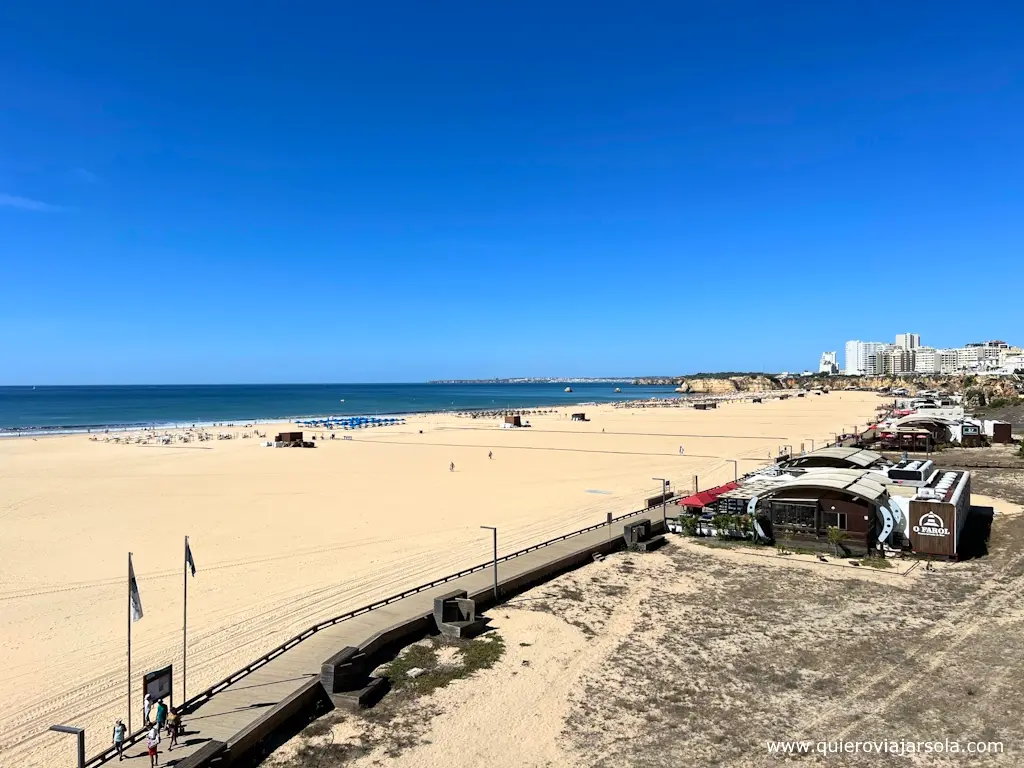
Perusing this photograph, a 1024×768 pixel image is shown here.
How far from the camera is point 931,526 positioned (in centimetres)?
1891

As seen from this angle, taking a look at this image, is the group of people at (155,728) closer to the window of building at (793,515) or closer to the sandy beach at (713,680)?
the sandy beach at (713,680)

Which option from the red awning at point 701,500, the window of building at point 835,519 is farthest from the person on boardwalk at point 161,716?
the window of building at point 835,519

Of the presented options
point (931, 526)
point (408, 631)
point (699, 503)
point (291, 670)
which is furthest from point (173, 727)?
point (931, 526)

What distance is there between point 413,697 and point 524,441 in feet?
159

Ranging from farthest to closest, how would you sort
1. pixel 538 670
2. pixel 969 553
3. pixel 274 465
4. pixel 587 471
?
pixel 274 465 < pixel 587 471 < pixel 969 553 < pixel 538 670

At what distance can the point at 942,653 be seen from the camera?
12.4 metres

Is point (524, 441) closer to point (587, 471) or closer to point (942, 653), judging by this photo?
point (587, 471)

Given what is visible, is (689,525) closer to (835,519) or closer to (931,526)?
(835,519)

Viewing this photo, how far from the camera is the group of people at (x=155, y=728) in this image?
876cm

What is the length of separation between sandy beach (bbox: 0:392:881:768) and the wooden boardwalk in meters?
1.41

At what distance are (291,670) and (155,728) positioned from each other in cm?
276

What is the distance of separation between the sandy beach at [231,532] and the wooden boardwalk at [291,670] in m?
1.41

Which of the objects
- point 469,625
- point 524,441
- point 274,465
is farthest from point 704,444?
point 469,625

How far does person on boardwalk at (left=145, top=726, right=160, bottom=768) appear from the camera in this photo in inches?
342
